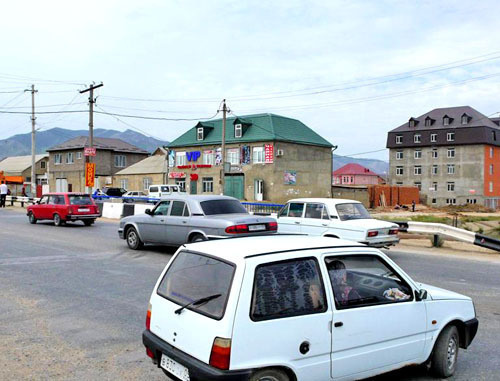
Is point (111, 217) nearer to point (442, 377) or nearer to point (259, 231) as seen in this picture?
point (259, 231)

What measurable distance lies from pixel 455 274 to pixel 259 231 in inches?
178

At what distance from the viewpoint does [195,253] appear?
4289 mm

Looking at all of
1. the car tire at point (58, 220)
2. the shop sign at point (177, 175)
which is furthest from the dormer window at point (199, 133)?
the car tire at point (58, 220)

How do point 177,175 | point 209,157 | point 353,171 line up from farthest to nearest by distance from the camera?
point 353,171, point 177,175, point 209,157

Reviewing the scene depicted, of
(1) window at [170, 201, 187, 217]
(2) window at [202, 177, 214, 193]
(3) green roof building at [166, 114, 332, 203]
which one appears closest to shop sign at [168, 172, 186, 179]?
(3) green roof building at [166, 114, 332, 203]

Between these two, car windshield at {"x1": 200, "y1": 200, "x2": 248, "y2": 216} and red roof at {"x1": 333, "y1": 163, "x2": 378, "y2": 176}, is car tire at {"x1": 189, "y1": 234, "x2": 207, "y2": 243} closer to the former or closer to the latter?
car windshield at {"x1": 200, "y1": 200, "x2": 248, "y2": 216}

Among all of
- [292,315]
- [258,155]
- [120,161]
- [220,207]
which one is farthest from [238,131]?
[292,315]

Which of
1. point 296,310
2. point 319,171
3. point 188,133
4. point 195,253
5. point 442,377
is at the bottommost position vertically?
point 442,377

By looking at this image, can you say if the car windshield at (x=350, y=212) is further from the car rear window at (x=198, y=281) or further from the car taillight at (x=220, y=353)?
the car taillight at (x=220, y=353)

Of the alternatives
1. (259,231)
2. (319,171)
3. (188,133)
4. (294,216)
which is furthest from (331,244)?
(188,133)

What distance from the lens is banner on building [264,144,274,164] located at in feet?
159

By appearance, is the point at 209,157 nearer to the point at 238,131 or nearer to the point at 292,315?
the point at 238,131

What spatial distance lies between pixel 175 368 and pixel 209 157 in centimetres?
5040

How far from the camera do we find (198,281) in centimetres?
408
